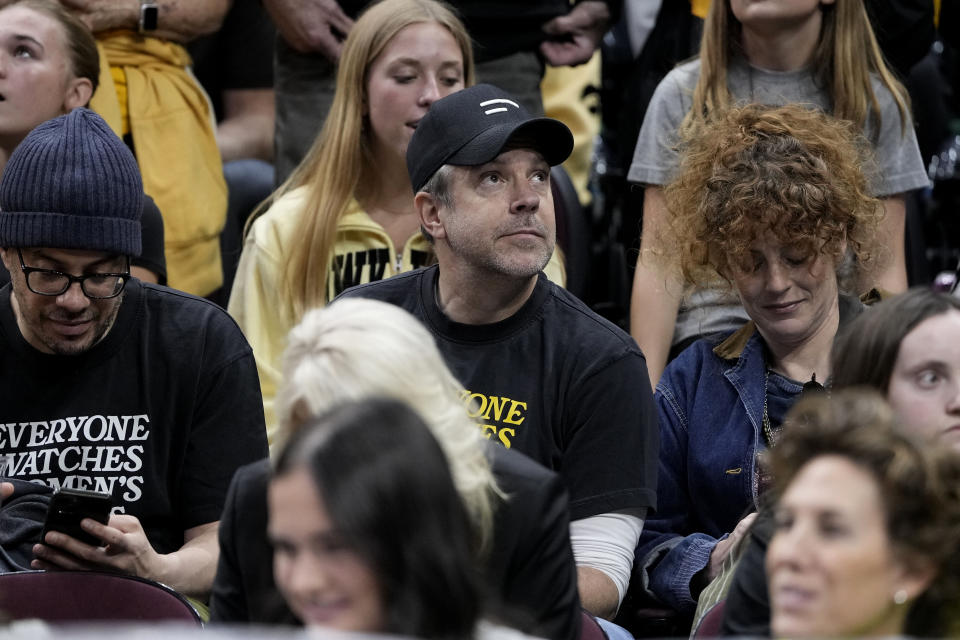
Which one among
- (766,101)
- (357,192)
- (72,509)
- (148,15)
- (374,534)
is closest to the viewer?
(374,534)

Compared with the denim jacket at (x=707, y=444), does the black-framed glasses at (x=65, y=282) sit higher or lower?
higher

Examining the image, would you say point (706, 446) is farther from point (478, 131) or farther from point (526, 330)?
point (478, 131)

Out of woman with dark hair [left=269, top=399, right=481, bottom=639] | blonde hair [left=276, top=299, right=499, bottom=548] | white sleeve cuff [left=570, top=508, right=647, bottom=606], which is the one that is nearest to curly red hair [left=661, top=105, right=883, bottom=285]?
white sleeve cuff [left=570, top=508, right=647, bottom=606]

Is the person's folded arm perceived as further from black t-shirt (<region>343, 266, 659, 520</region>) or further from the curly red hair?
the curly red hair

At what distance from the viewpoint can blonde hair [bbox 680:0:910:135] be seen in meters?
3.93

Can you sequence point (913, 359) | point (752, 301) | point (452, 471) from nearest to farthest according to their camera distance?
point (452, 471) → point (913, 359) → point (752, 301)

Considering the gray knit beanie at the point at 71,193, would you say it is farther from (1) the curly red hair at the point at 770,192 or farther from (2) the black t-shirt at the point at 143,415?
(1) the curly red hair at the point at 770,192

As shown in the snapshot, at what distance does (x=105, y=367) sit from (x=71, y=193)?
0.38 m

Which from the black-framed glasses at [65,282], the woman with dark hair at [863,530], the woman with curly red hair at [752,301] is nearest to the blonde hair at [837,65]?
the woman with curly red hair at [752,301]

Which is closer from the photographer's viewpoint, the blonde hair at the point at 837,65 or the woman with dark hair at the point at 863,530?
the woman with dark hair at the point at 863,530

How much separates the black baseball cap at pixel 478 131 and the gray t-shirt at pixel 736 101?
679 mm

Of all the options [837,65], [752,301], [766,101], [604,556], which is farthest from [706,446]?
[837,65]

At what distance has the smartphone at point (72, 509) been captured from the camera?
9.25 ft

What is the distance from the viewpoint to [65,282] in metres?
3.11
